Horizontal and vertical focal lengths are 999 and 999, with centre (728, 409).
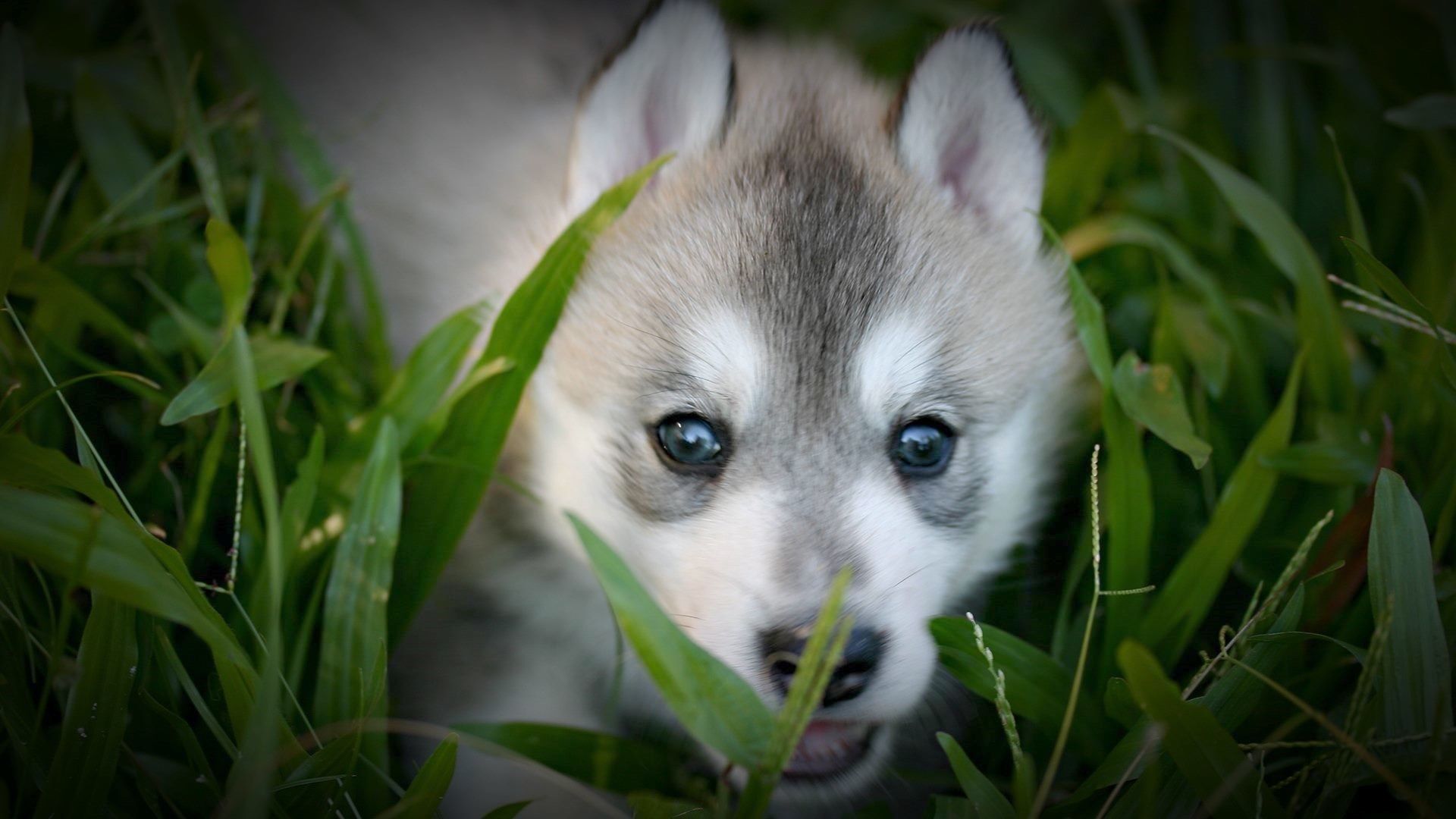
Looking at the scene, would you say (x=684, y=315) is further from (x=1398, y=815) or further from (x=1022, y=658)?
(x=1398, y=815)

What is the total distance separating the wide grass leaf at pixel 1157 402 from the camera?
1661 millimetres

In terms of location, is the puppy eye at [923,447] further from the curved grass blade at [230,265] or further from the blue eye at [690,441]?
the curved grass blade at [230,265]

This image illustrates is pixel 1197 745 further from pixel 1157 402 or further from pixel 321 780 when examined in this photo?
pixel 321 780

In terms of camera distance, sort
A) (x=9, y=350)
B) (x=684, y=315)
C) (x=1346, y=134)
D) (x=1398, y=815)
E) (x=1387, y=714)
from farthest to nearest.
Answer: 1. (x=1346, y=134)
2. (x=9, y=350)
3. (x=684, y=315)
4. (x=1398, y=815)
5. (x=1387, y=714)

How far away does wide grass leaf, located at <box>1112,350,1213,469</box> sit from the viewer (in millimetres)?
1661

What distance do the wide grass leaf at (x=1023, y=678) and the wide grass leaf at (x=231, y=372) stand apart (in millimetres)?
1155

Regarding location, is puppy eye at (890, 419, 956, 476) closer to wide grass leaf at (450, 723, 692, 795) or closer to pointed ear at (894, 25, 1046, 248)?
pointed ear at (894, 25, 1046, 248)

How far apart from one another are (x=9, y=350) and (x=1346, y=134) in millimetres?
3220

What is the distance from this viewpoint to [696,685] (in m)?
1.31

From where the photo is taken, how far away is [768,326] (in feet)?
5.05

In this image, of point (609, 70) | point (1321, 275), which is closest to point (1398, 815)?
point (1321, 275)

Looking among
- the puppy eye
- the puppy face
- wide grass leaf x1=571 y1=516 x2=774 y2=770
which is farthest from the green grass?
the puppy eye

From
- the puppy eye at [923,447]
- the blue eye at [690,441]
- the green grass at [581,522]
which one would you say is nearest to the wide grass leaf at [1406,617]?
the green grass at [581,522]

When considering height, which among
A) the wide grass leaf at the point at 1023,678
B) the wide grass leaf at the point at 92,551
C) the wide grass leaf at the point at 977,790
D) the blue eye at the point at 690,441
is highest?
the blue eye at the point at 690,441
